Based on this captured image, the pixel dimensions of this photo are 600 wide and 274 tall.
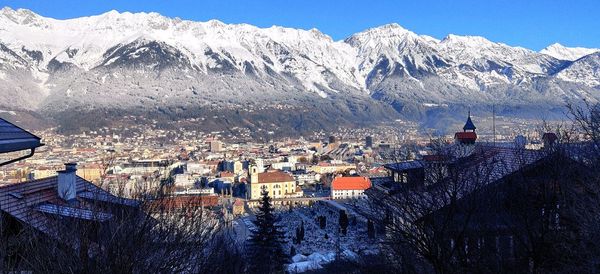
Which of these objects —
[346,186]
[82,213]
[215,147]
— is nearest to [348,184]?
[346,186]

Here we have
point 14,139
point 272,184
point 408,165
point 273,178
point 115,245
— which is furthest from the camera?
point 273,178

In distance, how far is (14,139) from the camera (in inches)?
152

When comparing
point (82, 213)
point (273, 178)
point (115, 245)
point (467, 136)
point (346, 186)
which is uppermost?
point (467, 136)

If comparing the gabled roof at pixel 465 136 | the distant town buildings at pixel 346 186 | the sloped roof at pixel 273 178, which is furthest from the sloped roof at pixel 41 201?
the sloped roof at pixel 273 178

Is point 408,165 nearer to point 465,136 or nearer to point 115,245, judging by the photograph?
point 115,245

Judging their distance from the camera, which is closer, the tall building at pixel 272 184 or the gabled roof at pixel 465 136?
the gabled roof at pixel 465 136

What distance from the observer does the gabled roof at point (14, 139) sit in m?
3.71

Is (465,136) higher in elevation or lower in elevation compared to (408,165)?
higher

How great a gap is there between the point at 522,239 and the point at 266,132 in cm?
13323

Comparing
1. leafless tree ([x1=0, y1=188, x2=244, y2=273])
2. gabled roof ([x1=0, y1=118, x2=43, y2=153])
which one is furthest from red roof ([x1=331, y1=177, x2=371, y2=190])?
gabled roof ([x1=0, y1=118, x2=43, y2=153])

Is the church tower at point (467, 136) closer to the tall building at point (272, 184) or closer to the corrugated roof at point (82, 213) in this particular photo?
the corrugated roof at point (82, 213)

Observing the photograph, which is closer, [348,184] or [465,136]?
[465,136]

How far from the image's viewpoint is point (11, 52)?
18212cm

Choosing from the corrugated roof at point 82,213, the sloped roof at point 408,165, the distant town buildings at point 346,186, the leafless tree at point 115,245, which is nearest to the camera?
the leafless tree at point 115,245
